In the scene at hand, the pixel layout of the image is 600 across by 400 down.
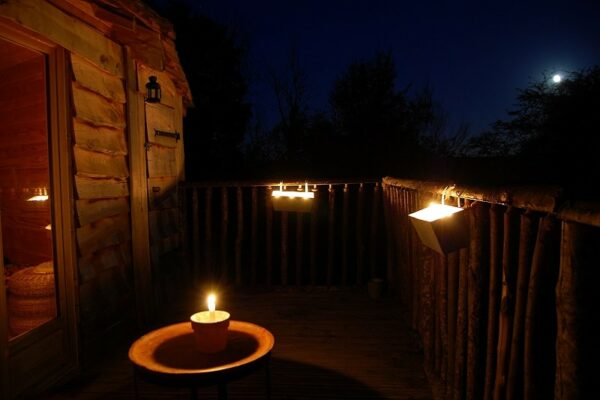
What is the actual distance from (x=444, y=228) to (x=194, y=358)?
1.45 metres

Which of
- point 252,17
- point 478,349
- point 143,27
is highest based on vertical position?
point 252,17

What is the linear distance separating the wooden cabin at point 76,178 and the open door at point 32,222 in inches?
0.4

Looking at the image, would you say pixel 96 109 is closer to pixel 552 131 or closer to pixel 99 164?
pixel 99 164

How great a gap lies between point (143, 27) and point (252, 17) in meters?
12.0

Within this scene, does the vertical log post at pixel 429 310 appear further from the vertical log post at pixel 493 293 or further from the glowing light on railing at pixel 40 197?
the glowing light on railing at pixel 40 197

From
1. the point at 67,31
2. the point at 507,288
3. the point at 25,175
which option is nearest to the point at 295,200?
the point at 67,31

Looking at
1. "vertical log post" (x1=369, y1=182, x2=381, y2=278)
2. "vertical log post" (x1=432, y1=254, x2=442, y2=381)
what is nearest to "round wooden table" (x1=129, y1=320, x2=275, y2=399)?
"vertical log post" (x1=432, y1=254, x2=442, y2=381)

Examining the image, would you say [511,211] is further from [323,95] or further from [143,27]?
[323,95]

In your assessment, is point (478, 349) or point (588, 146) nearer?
point (478, 349)

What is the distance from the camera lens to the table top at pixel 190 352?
1975 millimetres

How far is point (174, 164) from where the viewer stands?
5824 millimetres

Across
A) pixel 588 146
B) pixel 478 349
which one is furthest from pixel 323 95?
pixel 478 349

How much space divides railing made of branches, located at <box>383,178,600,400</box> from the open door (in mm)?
3059

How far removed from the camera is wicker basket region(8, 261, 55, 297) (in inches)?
139
